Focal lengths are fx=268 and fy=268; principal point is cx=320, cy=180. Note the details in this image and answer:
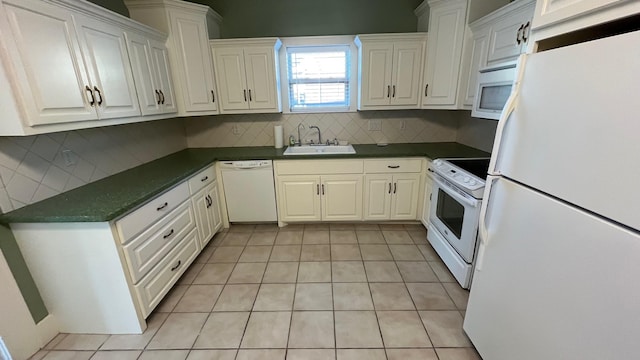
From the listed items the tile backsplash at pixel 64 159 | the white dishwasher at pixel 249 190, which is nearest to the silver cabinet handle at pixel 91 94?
the tile backsplash at pixel 64 159

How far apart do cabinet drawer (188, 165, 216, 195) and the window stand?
3.93 feet

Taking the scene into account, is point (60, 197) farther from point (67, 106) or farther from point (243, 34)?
point (243, 34)

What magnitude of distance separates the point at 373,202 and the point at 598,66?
2238 millimetres

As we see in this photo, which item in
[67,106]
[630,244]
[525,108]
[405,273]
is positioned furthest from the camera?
[405,273]

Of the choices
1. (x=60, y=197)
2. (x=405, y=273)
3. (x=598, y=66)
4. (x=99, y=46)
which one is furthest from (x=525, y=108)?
(x=60, y=197)

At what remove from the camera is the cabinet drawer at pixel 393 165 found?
2812mm

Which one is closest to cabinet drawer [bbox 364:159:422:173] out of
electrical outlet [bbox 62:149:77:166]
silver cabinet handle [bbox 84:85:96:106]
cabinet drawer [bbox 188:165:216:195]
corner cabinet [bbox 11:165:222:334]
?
cabinet drawer [bbox 188:165:216:195]

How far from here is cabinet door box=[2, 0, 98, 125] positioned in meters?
1.33

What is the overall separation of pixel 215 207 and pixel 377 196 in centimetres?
175

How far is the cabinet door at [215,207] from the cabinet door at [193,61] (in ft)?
2.72

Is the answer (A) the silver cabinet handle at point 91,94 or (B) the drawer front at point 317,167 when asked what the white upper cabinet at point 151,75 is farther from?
(B) the drawer front at point 317,167

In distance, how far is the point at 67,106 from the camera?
154 centimetres

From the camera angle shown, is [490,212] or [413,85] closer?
[490,212]

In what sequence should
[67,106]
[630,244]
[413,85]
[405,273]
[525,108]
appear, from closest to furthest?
[630,244]
[525,108]
[67,106]
[405,273]
[413,85]
